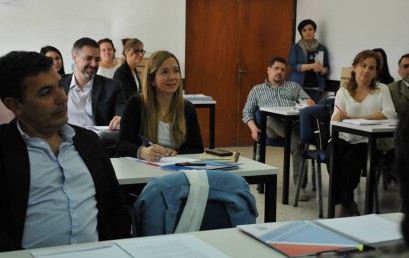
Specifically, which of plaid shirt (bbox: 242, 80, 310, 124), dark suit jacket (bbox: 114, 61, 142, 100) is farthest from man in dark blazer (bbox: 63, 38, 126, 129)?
plaid shirt (bbox: 242, 80, 310, 124)

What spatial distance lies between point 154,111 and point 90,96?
1.07 m

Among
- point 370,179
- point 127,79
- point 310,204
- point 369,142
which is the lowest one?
point 310,204

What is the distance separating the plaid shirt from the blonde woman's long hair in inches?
89.9

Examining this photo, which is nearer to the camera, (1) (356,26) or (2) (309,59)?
(1) (356,26)

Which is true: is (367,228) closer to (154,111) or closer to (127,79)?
(154,111)

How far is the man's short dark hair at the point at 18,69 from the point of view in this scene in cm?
197

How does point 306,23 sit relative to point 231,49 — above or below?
above

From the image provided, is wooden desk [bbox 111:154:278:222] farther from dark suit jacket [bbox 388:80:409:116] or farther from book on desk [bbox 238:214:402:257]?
dark suit jacket [bbox 388:80:409:116]

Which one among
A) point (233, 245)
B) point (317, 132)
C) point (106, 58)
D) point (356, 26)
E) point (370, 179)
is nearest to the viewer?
point (233, 245)

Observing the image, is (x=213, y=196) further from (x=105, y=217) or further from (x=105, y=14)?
(x=105, y=14)

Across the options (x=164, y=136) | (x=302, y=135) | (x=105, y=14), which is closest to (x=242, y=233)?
(x=164, y=136)

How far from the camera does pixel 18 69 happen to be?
1.97 m

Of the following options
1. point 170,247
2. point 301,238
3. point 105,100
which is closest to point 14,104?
point 170,247

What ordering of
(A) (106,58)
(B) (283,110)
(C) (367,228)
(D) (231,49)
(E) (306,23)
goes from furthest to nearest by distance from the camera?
(D) (231,49) < (E) (306,23) < (A) (106,58) < (B) (283,110) < (C) (367,228)
